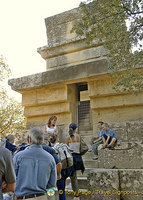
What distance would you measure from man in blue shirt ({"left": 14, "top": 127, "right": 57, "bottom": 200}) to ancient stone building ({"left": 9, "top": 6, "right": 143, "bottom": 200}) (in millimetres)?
1968

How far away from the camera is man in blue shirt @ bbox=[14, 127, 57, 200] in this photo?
2.28 metres

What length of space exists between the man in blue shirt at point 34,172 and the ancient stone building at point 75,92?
77.5 inches

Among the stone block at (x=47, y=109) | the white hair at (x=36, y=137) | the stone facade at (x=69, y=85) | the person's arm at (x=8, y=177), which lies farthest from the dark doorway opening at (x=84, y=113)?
the person's arm at (x=8, y=177)

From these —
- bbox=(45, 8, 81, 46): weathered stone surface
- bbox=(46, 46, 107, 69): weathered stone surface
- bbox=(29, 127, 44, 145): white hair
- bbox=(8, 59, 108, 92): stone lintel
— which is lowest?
bbox=(29, 127, 44, 145): white hair

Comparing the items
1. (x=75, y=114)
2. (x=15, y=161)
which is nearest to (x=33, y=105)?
(x=75, y=114)

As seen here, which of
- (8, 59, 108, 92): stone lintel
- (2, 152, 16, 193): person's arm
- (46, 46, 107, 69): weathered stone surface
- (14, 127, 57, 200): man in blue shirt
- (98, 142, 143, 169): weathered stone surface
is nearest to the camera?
(2, 152, 16, 193): person's arm

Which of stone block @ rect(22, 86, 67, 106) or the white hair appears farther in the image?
stone block @ rect(22, 86, 67, 106)

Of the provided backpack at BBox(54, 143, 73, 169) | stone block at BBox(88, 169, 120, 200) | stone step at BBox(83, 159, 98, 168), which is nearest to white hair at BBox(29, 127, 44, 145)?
backpack at BBox(54, 143, 73, 169)

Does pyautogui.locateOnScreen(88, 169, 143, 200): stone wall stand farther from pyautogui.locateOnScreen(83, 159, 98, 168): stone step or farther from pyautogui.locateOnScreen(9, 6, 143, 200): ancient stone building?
pyautogui.locateOnScreen(83, 159, 98, 168): stone step

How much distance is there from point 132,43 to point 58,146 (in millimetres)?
3194

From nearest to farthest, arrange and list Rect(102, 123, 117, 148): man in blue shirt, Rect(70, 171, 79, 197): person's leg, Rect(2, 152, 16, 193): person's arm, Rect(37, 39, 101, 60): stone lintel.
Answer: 1. Rect(2, 152, 16, 193): person's arm
2. Rect(70, 171, 79, 197): person's leg
3. Rect(102, 123, 117, 148): man in blue shirt
4. Rect(37, 39, 101, 60): stone lintel

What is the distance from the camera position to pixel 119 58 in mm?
5039

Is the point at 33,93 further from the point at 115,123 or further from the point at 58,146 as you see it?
the point at 58,146

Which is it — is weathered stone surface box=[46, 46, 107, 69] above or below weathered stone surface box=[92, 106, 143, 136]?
above
